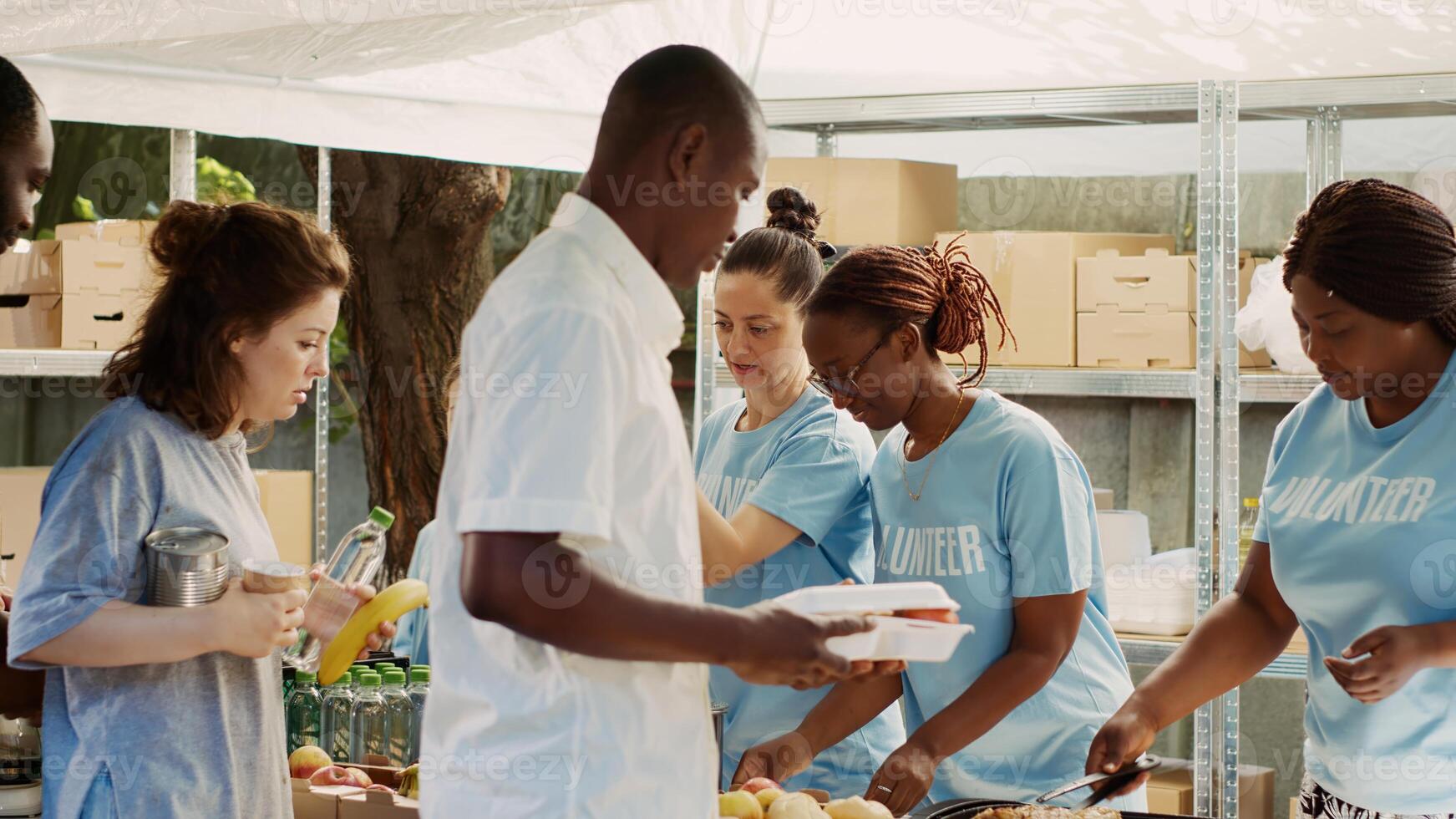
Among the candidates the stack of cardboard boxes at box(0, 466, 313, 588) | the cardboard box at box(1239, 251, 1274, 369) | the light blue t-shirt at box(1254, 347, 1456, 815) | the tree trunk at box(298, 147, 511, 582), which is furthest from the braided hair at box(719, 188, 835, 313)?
the tree trunk at box(298, 147, 511, 582)

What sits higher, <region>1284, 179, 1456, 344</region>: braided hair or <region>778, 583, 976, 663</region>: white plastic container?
<region>1284, 179, 1456, 344</region>: braided hair

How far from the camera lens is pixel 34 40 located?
8.14 feet

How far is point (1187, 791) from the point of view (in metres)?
3.29

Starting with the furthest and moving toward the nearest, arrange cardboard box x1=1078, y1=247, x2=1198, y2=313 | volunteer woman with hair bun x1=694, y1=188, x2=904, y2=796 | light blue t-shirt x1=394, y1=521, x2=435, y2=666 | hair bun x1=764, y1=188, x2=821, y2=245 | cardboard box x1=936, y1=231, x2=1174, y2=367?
1. cardboard box x1=936, y1=231, x2=1174, y2=367
2. cardboard box x1=1078, y1=247, x2=1198, y2=313
3. light blue t-shirt x1=394, y1=521, x2=435, y2=666
4. hair bun x1=764, y1=188, x2=821, y2=245
5. volunteer woman with hair bun x1=694, y1=188, x2=904, y2=796

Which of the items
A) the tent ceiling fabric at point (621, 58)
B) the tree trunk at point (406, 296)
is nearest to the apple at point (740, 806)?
the tent ceiling fabric at point (621, 58)

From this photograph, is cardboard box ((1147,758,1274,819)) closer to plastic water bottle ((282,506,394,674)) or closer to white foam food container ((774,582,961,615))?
plastic water bottle ((282,506,394,674))

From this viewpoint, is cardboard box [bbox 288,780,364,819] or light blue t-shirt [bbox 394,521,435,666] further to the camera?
light blue t-shirt [bbox 394,521,435,666]

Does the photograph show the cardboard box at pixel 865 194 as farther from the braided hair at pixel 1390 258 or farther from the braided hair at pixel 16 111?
the braided hair at pixel 16 111

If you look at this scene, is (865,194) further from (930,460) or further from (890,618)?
(890,618)

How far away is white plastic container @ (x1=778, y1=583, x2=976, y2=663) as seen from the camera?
4.23 ft

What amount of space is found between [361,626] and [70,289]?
2.06 meters

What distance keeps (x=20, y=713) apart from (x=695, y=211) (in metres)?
1.32

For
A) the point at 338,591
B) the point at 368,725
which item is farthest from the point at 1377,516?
the point at 368,725

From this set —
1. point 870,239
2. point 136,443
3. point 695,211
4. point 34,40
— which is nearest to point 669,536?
point 695,211
